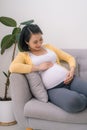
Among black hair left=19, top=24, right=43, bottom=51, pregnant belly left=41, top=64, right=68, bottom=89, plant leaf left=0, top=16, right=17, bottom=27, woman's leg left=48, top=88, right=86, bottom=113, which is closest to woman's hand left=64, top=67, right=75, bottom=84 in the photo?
pregnant belly left=41, top=64, right=68, bottom=89

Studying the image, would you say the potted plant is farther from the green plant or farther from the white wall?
the white wall

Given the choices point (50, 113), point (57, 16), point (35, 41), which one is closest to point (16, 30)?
point (57, 16)

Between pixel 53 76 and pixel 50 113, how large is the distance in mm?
352

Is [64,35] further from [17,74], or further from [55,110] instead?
[55,110]

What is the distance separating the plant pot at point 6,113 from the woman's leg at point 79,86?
2.70 ft

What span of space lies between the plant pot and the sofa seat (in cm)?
62

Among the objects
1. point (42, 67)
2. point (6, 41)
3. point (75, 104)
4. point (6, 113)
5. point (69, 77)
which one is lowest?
point (6, 113)

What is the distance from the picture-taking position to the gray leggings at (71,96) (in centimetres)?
196

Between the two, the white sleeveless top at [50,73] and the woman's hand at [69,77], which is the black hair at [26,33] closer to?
the white sleeveless top at [50,73]

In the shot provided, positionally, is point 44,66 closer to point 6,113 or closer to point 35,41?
point 35,41

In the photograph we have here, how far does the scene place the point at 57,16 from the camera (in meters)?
2.92

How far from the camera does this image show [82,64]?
2566mm

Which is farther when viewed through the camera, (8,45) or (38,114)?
(8,45)

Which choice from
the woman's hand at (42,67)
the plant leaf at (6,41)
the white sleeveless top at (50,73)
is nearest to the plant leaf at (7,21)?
the plant leaf at (6,41)
